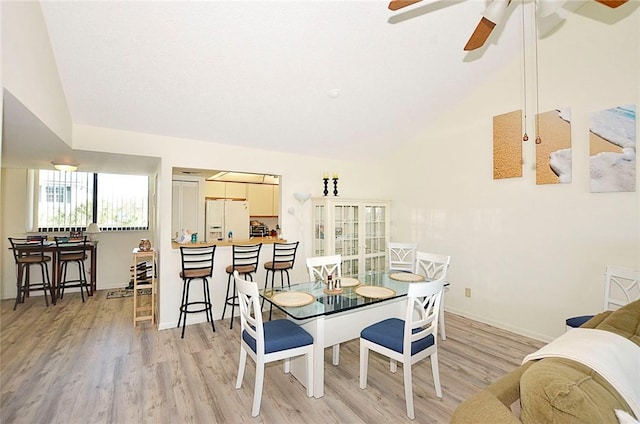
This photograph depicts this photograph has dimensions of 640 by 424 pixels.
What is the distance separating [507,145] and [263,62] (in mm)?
2948

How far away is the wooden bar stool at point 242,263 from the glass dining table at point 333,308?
1.11m

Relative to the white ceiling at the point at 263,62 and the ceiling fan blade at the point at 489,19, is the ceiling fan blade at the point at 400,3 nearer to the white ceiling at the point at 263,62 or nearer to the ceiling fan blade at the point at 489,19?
the ceiling fan blade at the point at 489,19

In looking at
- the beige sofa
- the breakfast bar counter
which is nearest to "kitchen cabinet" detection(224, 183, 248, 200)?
the breakfast bar counter

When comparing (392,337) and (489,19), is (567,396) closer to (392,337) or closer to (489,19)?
(392,337)

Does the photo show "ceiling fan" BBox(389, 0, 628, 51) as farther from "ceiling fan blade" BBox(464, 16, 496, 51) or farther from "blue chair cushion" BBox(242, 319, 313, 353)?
"blue chair cushion" BBox(242, 319, 313, 353)

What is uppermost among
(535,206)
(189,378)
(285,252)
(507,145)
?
(507,145)

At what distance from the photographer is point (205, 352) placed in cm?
303

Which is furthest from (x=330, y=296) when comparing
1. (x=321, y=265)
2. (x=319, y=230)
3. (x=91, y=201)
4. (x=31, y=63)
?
(x=91, y=201)

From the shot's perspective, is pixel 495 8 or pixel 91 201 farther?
pixel 91 201

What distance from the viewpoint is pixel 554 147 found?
3205mm

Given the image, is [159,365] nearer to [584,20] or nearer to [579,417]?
[579,417]

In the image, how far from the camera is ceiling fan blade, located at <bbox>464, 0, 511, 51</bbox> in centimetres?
176

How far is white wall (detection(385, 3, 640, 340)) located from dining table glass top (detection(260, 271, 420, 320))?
153 centimetres

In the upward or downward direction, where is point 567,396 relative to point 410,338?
upward
